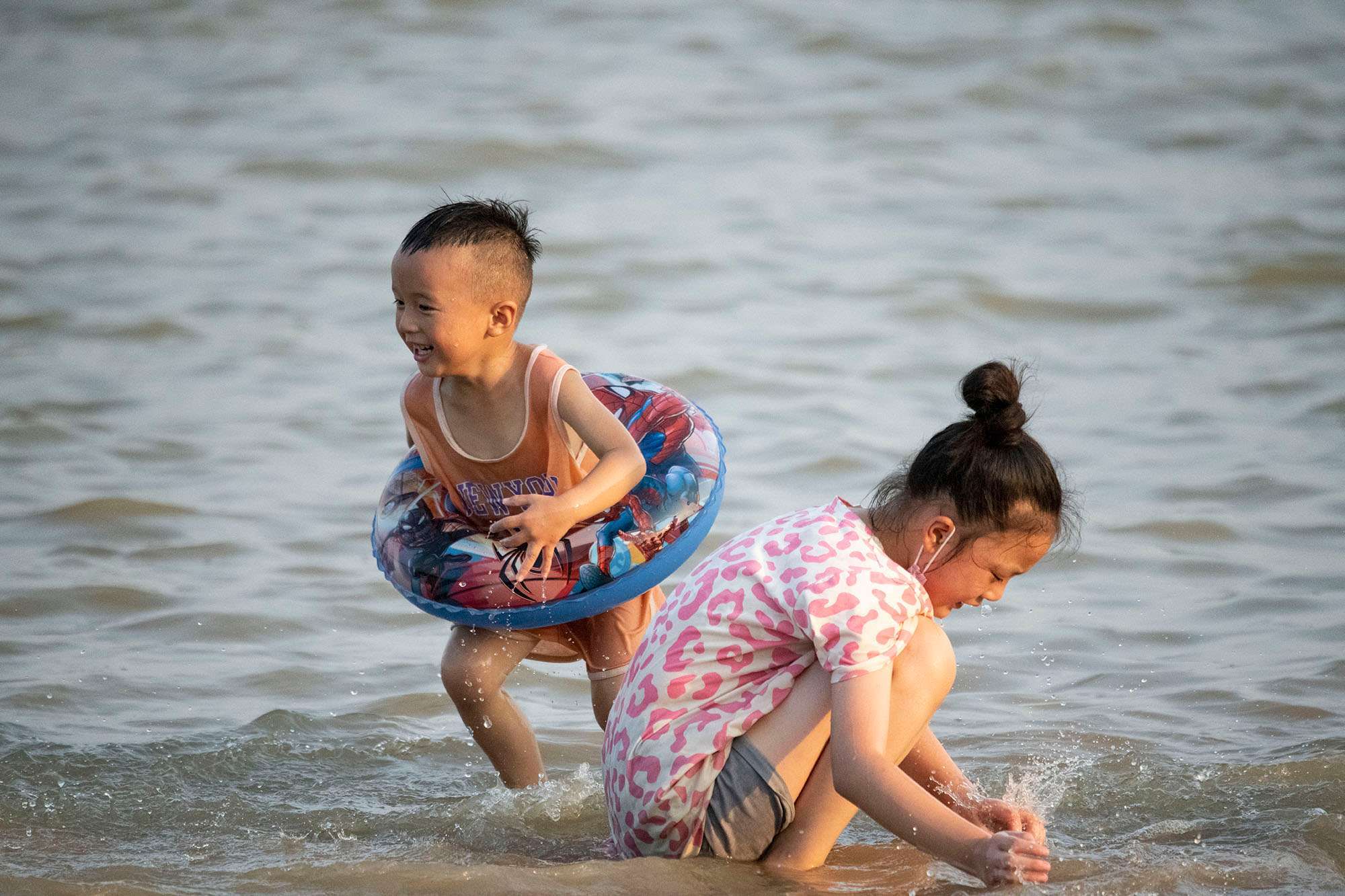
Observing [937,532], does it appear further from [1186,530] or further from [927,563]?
[1186,530]

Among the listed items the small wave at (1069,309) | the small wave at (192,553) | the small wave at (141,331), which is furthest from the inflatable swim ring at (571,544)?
the small wave at (1069,309)

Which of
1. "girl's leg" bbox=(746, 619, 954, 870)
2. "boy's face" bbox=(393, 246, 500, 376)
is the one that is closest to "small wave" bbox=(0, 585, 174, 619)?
"boy's face" bbox=(393, 246, 500, 376)

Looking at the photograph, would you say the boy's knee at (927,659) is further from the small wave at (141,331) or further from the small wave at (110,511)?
the small wave at (141,331)

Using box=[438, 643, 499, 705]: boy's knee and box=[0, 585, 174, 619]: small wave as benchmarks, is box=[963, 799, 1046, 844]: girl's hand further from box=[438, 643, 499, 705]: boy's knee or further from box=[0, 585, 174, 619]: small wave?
box=[0, 585, 174, 619]: small wave

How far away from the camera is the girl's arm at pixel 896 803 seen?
110 inches

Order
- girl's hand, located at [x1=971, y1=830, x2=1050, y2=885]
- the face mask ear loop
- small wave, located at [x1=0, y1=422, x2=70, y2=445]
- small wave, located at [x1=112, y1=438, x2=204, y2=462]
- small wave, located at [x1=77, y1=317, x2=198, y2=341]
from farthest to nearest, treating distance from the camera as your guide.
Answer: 1. small wave, located at [x1=77, y1=317, x2=198, y2=341]
2. small wave, located at [x1=0, y1=422, x2=70, y2=445]
3. small wave, located at [x1=112, y1=438, x2=204, y2=462]
4. the face mask ear loop
5. girl's hand, located at [x1=971, y1=830, x2=1050, y2=885]

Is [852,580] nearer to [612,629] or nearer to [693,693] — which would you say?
[693,693]

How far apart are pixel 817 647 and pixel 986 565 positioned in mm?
393

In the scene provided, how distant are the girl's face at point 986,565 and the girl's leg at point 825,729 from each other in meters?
0.09

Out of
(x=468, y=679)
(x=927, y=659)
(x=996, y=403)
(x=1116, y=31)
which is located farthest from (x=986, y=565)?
(x=1116, y=31)

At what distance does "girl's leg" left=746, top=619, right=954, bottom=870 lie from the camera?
3039 millimetres

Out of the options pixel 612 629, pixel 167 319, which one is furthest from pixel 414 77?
pixel 612 629

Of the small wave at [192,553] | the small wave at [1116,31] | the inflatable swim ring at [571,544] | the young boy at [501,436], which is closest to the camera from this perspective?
the young boy at [501,436]

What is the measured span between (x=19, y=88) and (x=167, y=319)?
22.8 ft
